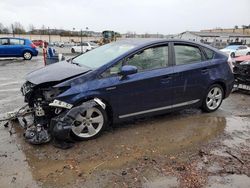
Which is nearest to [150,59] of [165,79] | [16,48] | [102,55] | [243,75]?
[165,79]

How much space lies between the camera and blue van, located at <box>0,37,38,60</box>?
65.0 ft

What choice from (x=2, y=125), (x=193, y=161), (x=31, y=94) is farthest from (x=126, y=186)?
(x=2, y=125)

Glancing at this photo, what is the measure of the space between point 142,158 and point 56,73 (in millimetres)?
2000

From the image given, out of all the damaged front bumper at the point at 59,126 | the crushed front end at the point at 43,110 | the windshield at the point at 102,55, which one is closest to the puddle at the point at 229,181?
the damaged front bumper at the point at 59,126

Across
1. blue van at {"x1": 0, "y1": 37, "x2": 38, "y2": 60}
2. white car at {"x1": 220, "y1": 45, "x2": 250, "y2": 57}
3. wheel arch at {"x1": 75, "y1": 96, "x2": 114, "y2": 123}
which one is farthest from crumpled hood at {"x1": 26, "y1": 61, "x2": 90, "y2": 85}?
white car at {"x1": 220, "y1": 45, "x2": 250, "y2": 57}

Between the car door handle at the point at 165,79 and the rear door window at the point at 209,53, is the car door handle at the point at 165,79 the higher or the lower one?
the lower one

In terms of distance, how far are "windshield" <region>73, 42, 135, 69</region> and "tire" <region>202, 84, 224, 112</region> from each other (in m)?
2.03

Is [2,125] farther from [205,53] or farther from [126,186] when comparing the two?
[205,53]

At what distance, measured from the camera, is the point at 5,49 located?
64.7 feet

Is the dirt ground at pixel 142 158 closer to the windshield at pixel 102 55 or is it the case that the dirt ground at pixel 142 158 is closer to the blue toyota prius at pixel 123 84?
the blue toyota prius at pixel 123 84

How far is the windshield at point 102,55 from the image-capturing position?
5.18 m

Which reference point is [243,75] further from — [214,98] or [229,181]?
[229,181]

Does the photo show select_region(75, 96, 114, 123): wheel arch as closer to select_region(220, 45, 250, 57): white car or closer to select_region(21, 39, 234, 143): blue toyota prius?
select_region(21, 39, 234, 143): blue toyota prius

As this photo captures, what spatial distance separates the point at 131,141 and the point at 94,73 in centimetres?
124
